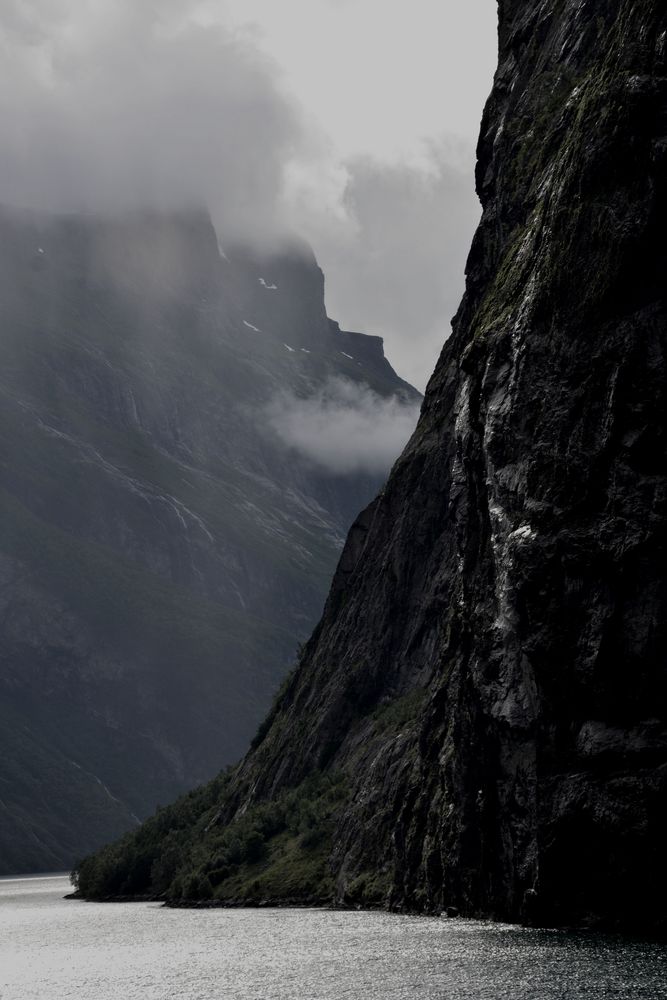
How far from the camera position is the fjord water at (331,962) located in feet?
209

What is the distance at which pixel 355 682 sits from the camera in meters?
162

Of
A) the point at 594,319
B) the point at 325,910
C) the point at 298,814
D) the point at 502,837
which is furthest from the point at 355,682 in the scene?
the point at 594,319

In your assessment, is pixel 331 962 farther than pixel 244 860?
No

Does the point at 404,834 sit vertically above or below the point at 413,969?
above

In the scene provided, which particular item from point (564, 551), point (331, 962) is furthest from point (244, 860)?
point (564, 551)

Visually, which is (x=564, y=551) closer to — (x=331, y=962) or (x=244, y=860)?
(x=331, y=962)

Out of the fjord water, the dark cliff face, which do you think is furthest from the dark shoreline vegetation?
the fjord water

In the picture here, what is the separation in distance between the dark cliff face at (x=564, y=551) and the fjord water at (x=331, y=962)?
567 cm

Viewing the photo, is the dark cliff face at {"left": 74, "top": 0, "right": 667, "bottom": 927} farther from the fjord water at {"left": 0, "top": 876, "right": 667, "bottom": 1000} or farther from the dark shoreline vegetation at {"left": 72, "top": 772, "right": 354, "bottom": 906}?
the dark shoreline vegetation at {"left": 72, "top": 772, "right": 354, "bottom": 906}

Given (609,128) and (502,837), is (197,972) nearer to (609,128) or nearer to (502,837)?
(502,837)

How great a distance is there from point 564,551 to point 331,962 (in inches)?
1149

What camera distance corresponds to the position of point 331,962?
78312mm

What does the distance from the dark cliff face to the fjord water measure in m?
5.67

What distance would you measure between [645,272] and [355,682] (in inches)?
3395
